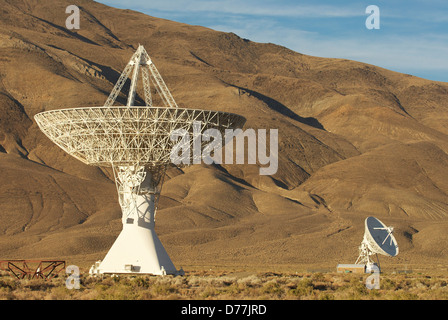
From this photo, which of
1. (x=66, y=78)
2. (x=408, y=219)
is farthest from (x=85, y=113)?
(x=66, y=78)

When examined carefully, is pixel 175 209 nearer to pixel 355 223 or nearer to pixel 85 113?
pixel 355 223

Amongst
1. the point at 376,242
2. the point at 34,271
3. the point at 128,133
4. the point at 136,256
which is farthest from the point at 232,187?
the point at 128,133

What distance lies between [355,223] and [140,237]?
200 ft

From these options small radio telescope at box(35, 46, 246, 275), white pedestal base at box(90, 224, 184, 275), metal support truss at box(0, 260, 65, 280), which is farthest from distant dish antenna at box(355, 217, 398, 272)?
metal support truss at box(0, 260, 65, 280)

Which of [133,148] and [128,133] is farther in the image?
[133,148]

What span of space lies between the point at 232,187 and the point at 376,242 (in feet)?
203

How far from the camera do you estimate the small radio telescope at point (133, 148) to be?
38.8m

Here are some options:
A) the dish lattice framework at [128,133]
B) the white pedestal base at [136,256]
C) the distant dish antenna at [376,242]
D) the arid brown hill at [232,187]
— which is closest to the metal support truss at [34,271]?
the white pedestal base at [136,256]

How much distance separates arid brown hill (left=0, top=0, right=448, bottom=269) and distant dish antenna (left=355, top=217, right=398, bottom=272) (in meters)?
18.3

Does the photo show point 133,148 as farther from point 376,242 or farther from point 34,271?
point 376,242

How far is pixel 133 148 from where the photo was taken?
39719mm

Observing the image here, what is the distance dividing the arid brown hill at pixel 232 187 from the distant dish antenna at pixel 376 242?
60.1 feet

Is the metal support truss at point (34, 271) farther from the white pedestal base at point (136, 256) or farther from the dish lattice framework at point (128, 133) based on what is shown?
the dish lattice framework at point (128, 133)

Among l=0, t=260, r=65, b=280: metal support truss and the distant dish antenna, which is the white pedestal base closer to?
l=0, t=260, r=65, b=280: metal support truss
